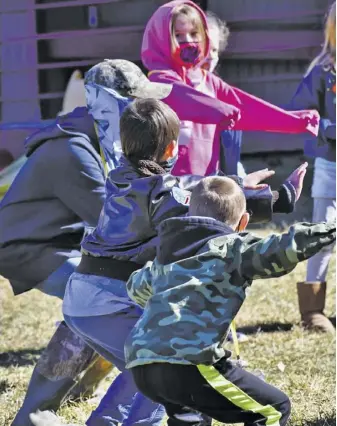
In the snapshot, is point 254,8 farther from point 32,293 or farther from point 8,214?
point 8,214

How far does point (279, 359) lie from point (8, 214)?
4.93ft

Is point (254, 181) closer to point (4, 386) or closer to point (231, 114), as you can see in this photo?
point (231, 114)

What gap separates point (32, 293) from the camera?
5984 mm

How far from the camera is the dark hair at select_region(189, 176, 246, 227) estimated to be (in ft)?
8.28

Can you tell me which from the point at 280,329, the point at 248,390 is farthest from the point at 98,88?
the point at 280,329

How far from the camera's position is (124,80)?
3336mm

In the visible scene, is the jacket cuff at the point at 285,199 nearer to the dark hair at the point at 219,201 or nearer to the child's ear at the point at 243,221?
the child's ear at the point at 243,221

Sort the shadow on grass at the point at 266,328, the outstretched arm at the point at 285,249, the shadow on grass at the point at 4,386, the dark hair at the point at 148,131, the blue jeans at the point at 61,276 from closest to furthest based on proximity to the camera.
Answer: the outstretched arm at the point at 285,249 → the dark hair at the point at 148,131 → the blue jeans at the point at 61,276 → the shadow on grass at the point at 4,386 → the shadow on grass at the point at 266,328

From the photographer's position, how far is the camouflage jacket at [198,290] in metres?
2.44

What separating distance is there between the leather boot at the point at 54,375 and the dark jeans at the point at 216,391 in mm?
853

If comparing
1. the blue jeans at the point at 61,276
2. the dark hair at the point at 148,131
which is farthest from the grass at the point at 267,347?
the dark hair at the point at 148,131

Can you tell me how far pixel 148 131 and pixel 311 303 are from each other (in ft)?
8.11

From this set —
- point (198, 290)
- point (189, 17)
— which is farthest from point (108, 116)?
point (189, 17)

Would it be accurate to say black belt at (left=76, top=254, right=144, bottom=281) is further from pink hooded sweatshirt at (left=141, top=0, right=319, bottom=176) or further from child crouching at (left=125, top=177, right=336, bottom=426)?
pink hooded sweatshirt at (left=141, top=0, right=319, bottom=176)
